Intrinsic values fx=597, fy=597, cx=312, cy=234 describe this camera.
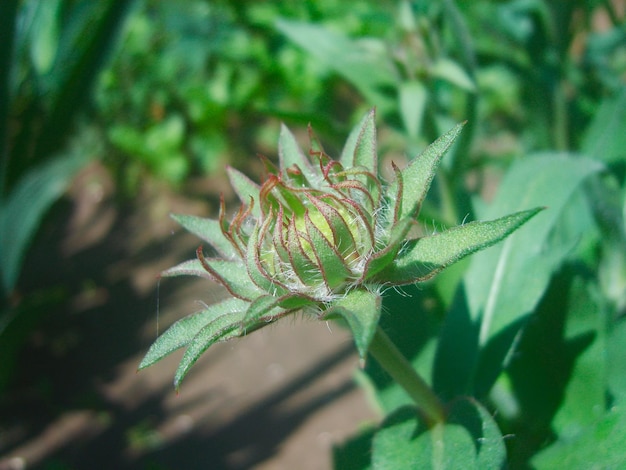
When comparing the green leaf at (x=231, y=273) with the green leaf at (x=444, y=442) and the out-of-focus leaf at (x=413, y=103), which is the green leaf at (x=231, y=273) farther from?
the out-of-focus leaf at (x=413, y=103)

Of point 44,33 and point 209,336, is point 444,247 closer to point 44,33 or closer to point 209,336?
point 209,336

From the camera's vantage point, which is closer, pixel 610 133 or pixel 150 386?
pixel 610 133

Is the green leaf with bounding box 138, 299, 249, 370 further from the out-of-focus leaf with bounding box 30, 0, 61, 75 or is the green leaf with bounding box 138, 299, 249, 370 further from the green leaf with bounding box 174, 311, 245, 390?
the out-of-focus leaf with bounding box 30, 0, 61, 75

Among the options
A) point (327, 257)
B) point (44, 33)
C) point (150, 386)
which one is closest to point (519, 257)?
point (327, 257)

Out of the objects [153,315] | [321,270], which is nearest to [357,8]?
[153,315]

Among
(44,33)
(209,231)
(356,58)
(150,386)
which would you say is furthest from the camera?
(150,386)

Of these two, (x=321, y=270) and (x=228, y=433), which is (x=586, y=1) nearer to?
(x=321, y=270)

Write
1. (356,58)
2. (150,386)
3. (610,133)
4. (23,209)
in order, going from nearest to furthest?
(610,133), (356,58), (23,209), (150,386)

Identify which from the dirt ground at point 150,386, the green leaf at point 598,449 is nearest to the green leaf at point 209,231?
the green leaf at point 598,449
